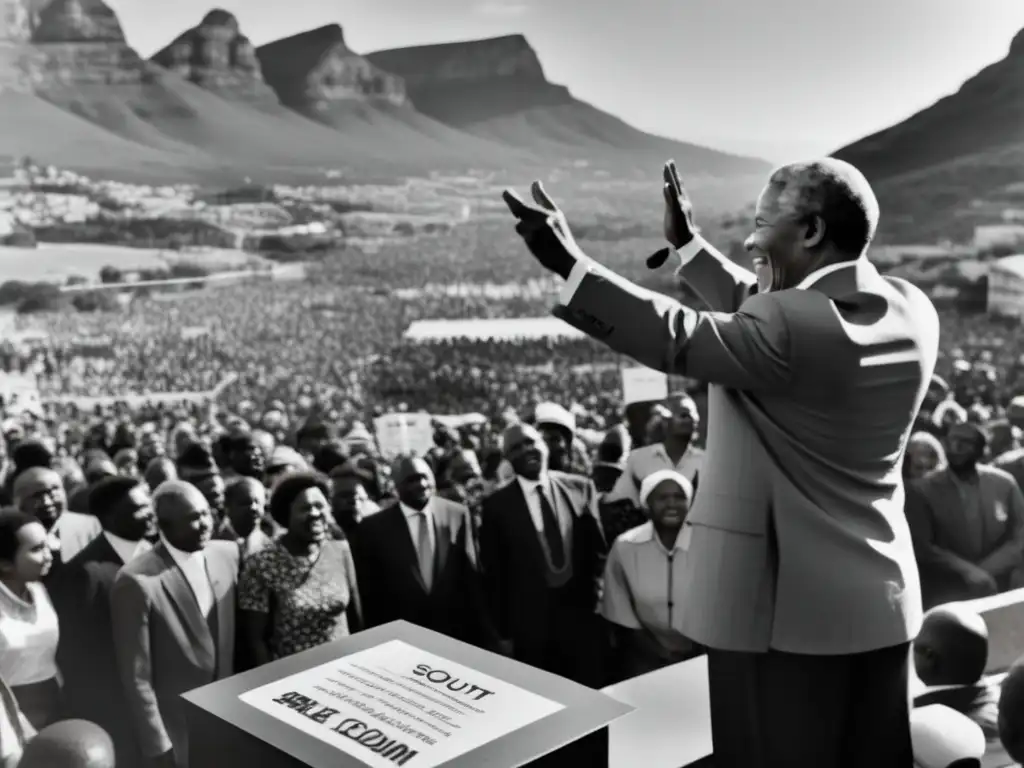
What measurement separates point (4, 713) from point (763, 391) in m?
2.35


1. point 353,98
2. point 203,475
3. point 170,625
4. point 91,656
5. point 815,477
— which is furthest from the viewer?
point 353,98

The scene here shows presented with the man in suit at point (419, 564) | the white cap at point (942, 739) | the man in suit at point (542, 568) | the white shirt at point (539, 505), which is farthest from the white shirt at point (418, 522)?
the white cap at point (942, 739)

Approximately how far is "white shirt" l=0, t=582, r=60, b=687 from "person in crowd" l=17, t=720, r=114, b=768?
99 centimetres

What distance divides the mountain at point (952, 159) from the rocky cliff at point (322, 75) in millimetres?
5372

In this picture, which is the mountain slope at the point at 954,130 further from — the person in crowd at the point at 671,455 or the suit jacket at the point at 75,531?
the suit jacket at the point at 75,531

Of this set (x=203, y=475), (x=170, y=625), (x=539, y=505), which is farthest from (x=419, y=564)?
(x=203, y=475)

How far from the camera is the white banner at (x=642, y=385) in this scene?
34.2 ft

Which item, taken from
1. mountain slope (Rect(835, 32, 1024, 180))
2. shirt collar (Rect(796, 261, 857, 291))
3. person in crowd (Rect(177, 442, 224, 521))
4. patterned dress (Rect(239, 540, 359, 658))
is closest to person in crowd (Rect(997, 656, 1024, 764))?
shirt collar (Rect(796, 261, 857, 291))

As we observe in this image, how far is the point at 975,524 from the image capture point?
4.75m

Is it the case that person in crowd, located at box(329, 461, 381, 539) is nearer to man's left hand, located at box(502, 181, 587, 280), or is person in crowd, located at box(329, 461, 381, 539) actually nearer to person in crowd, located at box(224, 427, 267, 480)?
person in crowd, located at box(224, 427, 267, 480)

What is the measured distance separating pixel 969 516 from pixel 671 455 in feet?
4.90

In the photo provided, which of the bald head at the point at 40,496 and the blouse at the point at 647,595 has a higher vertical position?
the bald head at the point at 40,496

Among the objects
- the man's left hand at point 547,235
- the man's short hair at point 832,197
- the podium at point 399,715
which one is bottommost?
the podium at point 399,715

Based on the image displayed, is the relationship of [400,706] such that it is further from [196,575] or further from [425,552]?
[425,552]
